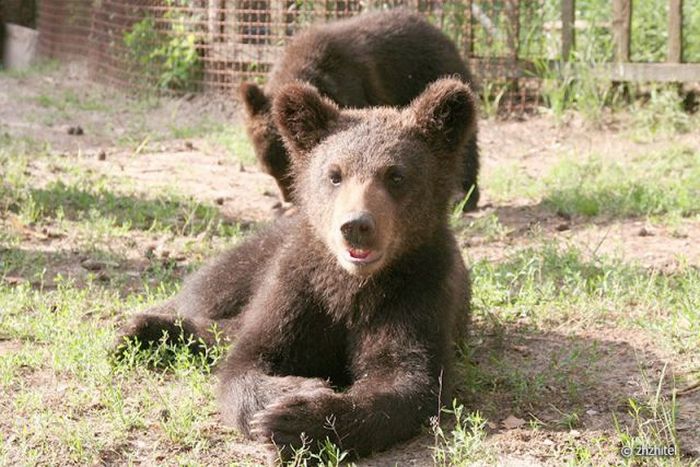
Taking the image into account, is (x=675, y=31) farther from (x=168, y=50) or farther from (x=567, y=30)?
(x=168, y=50)

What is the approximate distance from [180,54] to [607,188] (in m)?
7.31

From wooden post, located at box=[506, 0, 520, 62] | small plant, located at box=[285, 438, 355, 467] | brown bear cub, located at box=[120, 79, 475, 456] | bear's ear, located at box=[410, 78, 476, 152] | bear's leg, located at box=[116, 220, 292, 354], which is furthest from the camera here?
wooden post, located at box=[506, 0, 520, 62]

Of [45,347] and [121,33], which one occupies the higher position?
[121,33]

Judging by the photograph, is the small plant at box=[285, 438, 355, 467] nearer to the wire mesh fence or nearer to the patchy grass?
the patchy grass

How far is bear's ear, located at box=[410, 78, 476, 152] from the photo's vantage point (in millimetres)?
5266

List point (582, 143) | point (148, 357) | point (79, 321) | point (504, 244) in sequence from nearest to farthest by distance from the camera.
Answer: point (148, 357), point (79, 321), point (504, 244), point (582, 143)

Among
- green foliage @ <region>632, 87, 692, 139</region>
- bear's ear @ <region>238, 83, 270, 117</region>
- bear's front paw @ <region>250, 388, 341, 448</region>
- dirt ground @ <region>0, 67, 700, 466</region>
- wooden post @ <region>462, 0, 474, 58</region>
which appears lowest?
dirt ground @ <region>0, 67, 700, 466</region>

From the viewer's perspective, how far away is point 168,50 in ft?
50.4

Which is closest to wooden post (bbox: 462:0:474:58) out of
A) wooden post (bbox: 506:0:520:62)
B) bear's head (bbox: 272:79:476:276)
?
wooden post (bbox: 506:0:520:62)

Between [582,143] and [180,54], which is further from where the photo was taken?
[180,54]

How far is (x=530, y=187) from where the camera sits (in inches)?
416

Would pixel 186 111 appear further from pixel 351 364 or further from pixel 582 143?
pixel 351 364

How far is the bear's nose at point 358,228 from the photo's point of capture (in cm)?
478

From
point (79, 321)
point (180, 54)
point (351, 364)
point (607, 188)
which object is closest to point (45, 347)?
point (79, 321)
